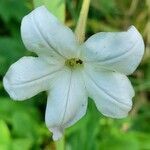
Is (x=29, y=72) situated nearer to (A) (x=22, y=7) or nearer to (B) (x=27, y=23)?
(B) (x=27, y=23)

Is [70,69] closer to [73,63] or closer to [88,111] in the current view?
[73,63]

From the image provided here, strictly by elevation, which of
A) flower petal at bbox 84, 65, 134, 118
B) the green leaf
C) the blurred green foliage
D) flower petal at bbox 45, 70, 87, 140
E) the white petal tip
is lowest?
the blurred green foliage

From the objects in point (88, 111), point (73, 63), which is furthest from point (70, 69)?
point (88, 111)

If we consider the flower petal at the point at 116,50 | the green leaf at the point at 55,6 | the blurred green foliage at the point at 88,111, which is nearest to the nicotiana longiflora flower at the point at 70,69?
the flower petal at the point at 116,50

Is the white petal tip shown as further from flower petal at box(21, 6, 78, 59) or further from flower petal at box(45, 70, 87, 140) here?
flower petal at box(21, 6, 78, 59)

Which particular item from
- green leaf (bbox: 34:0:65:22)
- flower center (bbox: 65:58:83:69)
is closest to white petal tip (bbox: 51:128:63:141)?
flower center (bbox: 65:58:83:69)

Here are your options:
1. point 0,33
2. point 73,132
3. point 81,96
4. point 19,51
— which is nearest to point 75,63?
point 81,96

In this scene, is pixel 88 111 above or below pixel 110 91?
below
